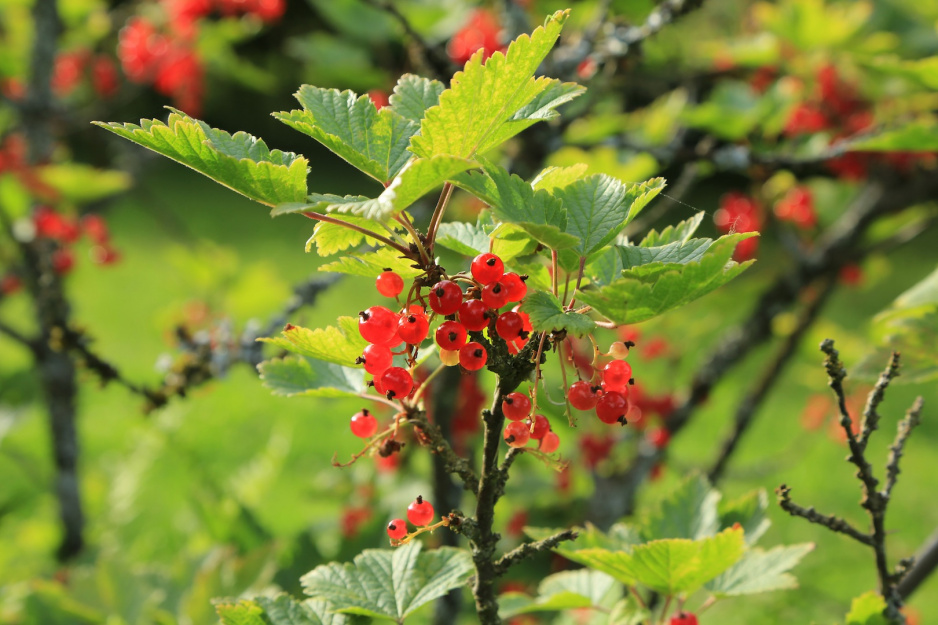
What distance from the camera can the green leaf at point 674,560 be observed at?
81cm

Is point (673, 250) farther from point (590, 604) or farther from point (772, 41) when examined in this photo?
point (772, 41)

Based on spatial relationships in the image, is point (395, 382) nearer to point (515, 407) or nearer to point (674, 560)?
point (515, 407)

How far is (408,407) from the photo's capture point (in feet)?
2.65

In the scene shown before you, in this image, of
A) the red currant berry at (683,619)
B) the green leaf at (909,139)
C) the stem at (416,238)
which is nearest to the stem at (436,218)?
the stem at (416,238)

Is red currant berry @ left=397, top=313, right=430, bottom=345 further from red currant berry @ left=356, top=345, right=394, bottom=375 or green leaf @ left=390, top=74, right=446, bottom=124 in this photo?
green leaf @ left=390, top=74, right=446, bottom=124

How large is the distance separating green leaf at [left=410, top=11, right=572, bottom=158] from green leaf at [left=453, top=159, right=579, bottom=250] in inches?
1.4

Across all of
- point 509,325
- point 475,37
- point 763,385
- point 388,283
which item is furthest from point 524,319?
→ point 475,37

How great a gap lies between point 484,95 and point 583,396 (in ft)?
0.98

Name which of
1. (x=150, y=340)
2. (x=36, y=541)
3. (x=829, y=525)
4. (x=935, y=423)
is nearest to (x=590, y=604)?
(x=829, y=525)

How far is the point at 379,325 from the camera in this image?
75 centimetres

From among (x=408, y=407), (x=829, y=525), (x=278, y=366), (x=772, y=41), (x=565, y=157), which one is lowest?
(x=829, y=525)

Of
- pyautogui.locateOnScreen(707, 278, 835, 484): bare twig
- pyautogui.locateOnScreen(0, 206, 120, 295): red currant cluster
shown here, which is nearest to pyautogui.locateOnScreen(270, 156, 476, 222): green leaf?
pyautogui.locateOnScreen(707, 278, 835, 484): bare twig

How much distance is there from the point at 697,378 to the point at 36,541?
7.09 ft

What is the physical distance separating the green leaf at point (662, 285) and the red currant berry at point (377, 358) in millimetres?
205
